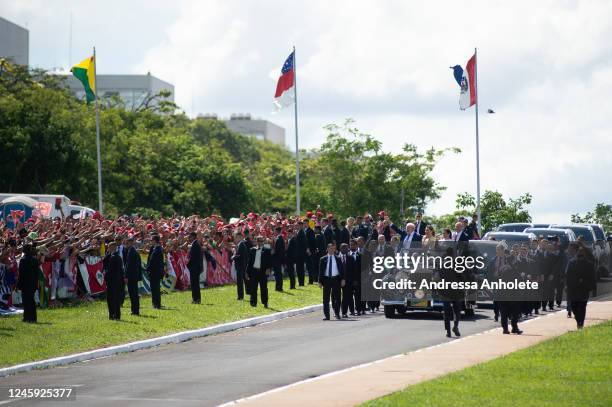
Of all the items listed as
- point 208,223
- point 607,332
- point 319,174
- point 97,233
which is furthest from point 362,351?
point 319,174

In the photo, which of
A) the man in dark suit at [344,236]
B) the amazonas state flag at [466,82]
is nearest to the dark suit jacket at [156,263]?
the man in dark suit at [344,236]

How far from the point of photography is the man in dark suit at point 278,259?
35688mm

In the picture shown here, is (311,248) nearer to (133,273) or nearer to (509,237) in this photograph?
(509,237)

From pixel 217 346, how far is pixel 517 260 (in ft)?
27.9

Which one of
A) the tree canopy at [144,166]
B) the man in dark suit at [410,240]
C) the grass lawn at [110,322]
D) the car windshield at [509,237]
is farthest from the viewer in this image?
the tree canopy at [144,166]

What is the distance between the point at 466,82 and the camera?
161ft

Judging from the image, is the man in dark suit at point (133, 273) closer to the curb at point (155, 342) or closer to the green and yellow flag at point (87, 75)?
the curb at point (155, 342)

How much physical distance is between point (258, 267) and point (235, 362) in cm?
1025

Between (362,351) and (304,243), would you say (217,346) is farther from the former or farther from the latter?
(304,243)

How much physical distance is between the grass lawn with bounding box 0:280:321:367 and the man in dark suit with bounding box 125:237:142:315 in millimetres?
316

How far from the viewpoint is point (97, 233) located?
3100cm

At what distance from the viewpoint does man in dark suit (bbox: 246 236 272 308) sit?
1236 inches

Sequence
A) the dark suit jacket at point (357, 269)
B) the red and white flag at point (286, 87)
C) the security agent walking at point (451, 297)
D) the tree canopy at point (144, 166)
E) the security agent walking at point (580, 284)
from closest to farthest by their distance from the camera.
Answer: the security agent walking at point (451, 297)
the security agent walking at point (580, 284)
the dark suit jacket at point (357, 269)
the red and white flag at point (286, 87)
the tree canopy at point (144, 166)

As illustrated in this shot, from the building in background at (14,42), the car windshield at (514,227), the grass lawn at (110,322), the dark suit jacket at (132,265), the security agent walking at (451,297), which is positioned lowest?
the grass lawn at (110,322)
